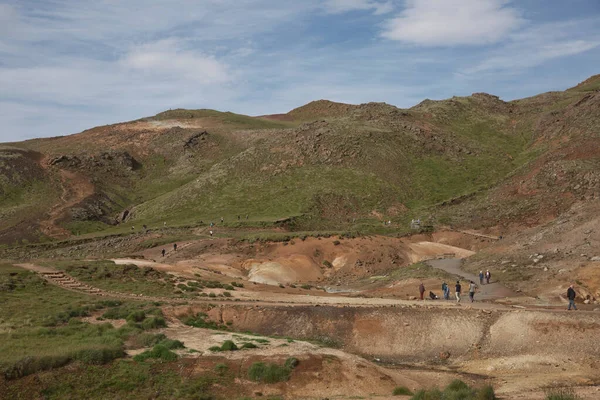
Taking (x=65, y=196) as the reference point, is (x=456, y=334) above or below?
below

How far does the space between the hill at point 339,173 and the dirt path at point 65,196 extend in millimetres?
289

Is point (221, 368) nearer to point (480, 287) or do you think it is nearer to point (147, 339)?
point (147, 339)

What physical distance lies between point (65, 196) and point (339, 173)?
161ft

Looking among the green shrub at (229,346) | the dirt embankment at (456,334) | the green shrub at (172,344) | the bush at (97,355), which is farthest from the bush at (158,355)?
the dirt embankment at (456,334)

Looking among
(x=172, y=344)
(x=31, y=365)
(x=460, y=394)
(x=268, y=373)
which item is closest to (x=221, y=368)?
(x=268, y=373)

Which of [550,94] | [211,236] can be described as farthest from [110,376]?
[550,94]

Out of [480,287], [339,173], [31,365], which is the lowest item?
[480,287]

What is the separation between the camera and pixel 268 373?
20000 mm

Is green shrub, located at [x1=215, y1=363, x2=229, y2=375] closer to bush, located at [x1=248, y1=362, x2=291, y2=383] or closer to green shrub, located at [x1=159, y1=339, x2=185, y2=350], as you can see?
bush, located at [x1=248, y1=362, x2=291, y2=383]

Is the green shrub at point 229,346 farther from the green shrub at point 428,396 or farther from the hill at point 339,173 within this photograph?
the hill at point 339,173

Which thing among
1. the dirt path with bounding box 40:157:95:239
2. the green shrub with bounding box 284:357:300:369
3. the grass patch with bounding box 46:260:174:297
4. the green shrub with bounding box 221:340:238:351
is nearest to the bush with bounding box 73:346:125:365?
the green shrub with bounding box 221:340:238:351

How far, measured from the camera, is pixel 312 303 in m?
34.7

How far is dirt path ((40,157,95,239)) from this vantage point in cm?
8188

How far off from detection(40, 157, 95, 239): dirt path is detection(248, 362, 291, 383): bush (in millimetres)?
69548
